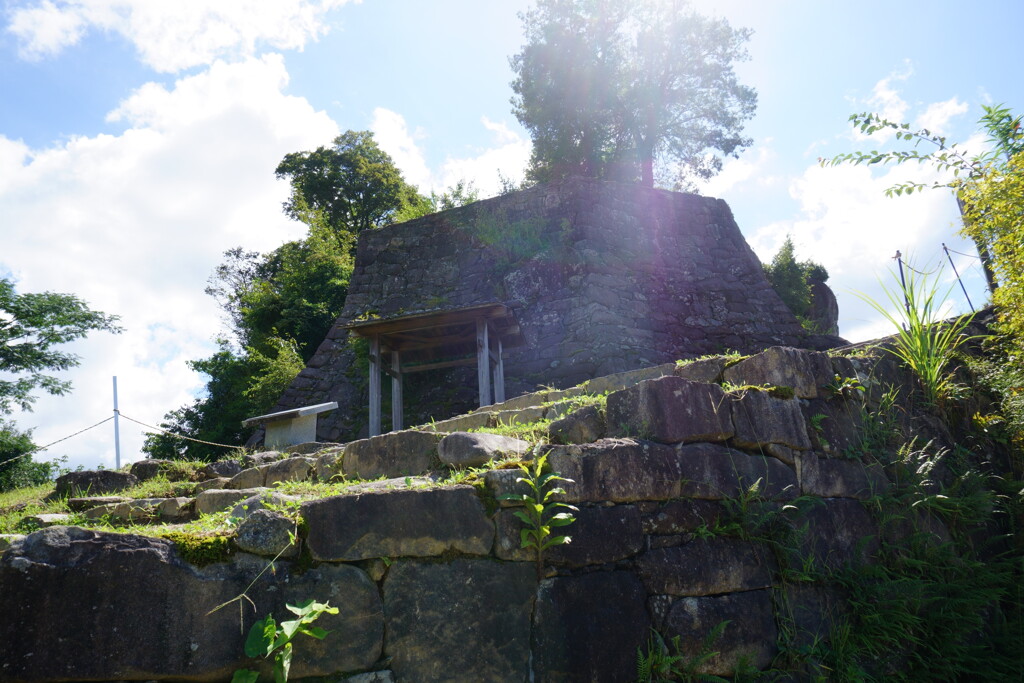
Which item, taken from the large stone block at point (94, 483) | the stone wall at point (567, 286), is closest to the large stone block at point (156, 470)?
the large stone block at point (94, 483)

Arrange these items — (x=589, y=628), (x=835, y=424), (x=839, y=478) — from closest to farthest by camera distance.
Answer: (x=589, y=628)
(x=839, y=478)
(x=835, y=424)

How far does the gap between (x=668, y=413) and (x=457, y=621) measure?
1478mm

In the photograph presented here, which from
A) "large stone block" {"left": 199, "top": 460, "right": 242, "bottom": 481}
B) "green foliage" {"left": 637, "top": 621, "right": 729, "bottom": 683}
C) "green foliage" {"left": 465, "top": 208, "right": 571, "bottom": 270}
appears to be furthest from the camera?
"green foliage" {"left": 465, "top": 208, "right": 571, "bottom": 270}

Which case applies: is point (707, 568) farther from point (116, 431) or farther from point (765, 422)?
point (116, 431)

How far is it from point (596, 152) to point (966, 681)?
15.1 metres

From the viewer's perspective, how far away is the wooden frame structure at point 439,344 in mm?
8664

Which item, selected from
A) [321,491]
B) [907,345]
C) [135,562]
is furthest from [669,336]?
[135,562]

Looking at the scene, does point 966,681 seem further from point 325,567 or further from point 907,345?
point 325,567

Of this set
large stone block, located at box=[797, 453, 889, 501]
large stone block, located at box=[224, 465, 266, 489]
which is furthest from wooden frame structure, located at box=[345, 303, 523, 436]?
large stone block, located at box=[797, 453, 889, 501]

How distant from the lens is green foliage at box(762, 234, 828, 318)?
14562 mm

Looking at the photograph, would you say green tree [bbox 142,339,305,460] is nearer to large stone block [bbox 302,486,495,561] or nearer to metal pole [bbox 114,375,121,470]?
metal pole [bbox 114,375,121,470]

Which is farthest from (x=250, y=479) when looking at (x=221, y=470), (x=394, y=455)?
(x=394, y=455)

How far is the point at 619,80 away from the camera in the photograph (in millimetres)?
17047

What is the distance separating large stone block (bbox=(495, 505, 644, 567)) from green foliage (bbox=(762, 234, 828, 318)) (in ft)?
40.2
